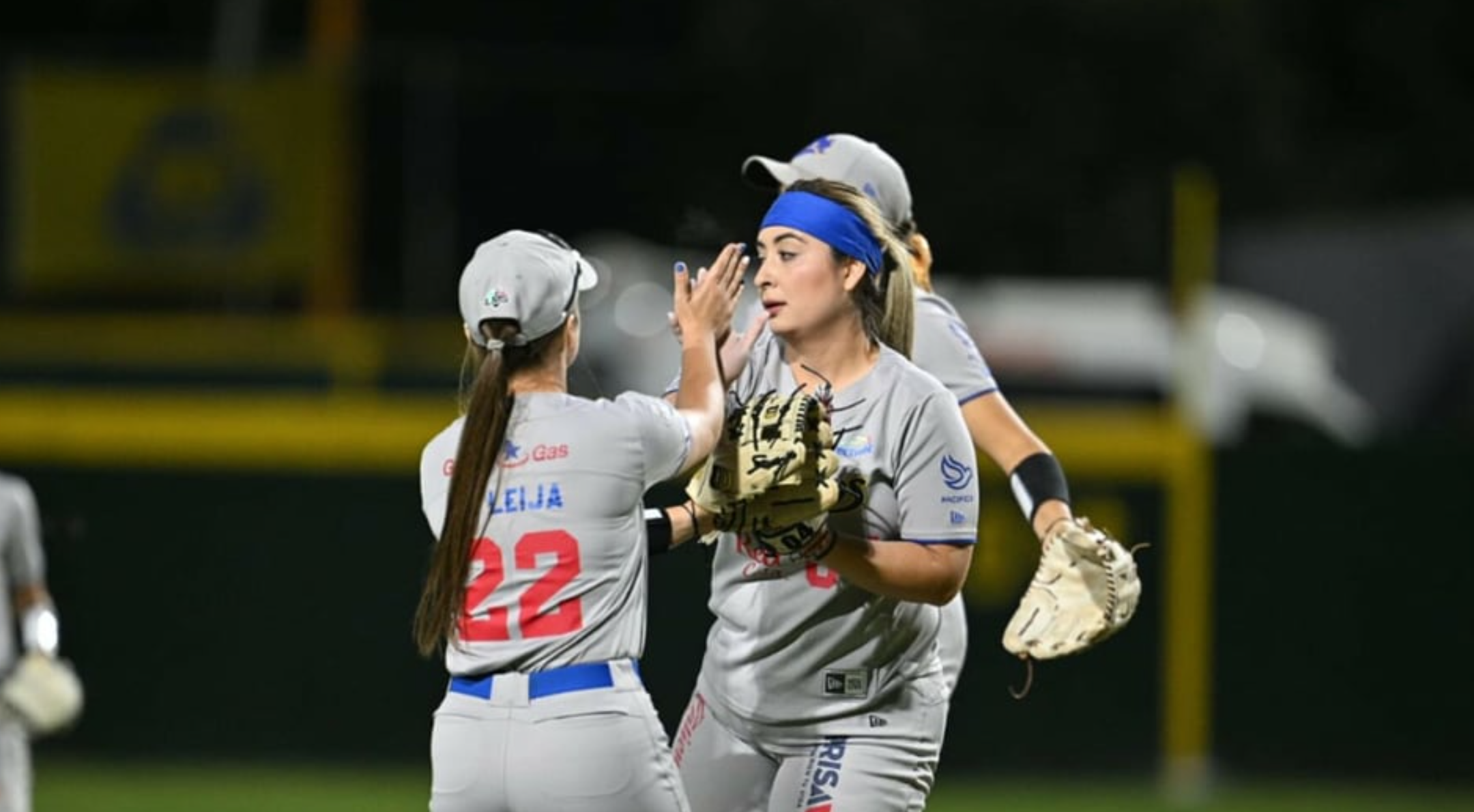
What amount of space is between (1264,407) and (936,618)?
12.2 m

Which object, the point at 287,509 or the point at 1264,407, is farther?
the point at 1264,407

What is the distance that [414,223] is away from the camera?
706 inches

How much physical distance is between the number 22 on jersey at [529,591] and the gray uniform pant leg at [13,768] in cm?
245

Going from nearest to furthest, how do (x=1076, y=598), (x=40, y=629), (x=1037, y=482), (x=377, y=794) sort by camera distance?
(x=1076, y=598), (x=1037, y=482), (x=40, y=629), (x=377, y=794)

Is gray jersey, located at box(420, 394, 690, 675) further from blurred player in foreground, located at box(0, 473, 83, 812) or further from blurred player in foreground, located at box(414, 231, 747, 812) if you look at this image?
blurred player in foreground, located at box(0, 473, 83, 812)

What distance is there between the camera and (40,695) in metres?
6.80

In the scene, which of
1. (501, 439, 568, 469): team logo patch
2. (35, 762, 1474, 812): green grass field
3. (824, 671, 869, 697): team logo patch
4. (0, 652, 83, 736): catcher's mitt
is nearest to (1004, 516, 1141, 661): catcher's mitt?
(824, 671, 869, 697): team logo patch

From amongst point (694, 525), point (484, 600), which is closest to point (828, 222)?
point (694, 525)

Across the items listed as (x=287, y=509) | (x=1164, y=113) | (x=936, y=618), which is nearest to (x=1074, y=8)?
(x=1164, y=113)

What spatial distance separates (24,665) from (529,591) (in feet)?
8.60

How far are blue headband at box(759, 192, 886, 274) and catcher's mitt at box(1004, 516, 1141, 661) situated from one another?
2.34ft

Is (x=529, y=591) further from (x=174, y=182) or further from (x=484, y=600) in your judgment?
(x=174, y=182)

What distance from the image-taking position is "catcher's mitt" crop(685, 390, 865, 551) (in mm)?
4762

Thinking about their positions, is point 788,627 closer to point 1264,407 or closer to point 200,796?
point 200,796
